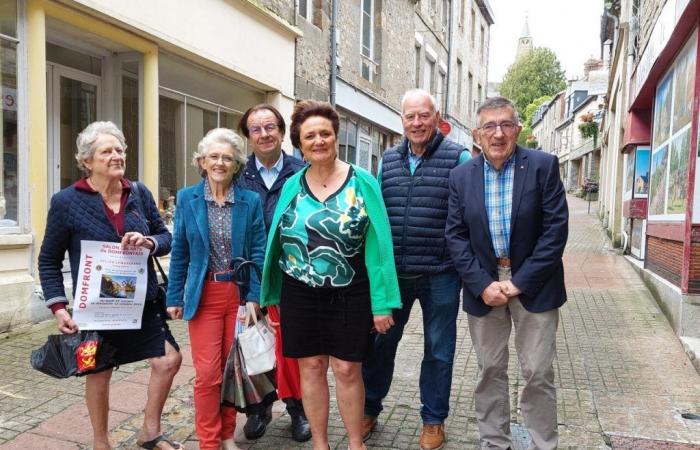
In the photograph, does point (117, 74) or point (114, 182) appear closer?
point (114, 182)

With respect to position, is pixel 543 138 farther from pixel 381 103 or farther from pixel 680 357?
pixel 680 357

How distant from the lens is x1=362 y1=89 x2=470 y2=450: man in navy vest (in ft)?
10.5

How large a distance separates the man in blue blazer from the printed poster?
1.64 m

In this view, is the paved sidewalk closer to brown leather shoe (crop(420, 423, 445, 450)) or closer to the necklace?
brown leather shoe (crop(420, 423, 445, 450))

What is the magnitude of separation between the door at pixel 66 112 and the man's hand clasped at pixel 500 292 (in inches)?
229

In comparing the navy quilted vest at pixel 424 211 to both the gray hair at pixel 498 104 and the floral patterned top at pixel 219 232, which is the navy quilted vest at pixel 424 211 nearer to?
the gray hair at pixel 498 104

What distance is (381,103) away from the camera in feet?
46.6

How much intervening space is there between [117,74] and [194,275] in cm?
546

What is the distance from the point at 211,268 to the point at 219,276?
61mm

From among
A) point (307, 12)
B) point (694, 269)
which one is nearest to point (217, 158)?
point (694, 269)

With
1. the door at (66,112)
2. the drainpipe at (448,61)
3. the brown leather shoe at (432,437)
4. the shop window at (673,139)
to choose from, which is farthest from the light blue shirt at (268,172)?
the drainpipe at (448,61)

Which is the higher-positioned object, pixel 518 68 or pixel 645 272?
pixel 518 68

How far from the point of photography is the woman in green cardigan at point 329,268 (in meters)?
2.76

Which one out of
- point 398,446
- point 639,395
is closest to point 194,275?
point 398,446
